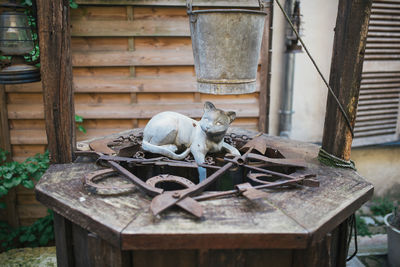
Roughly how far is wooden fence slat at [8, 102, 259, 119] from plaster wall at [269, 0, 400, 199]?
0.43 meters

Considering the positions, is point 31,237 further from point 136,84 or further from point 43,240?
point 136,84

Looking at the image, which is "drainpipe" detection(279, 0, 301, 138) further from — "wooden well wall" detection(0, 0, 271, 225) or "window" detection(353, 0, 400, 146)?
"window" detection(353, 0, 400, 146)

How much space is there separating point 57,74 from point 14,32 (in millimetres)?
474

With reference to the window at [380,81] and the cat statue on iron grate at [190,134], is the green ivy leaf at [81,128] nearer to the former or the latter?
the cat statue on iron grate at [190,134]

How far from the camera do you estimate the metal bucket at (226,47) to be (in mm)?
1813

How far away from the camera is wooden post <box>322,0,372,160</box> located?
6.24 feet

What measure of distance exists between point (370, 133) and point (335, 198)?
9.85 feet

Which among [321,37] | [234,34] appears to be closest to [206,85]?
[234,34]

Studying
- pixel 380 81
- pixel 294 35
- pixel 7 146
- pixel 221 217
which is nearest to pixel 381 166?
pixel 380 81

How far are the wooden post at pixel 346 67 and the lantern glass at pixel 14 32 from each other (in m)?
1.97

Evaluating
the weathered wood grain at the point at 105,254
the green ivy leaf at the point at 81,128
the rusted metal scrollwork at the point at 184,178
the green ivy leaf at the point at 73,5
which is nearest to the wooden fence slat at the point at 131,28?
the green ivy leaf at the point at 73,5

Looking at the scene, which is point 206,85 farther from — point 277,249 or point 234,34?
point 277,249

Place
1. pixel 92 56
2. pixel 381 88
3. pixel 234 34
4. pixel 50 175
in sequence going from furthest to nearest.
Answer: pixel 381 88, pixel 92 56, pixel 50 175, pixel 234 34

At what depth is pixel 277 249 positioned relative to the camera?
1.56 meters
